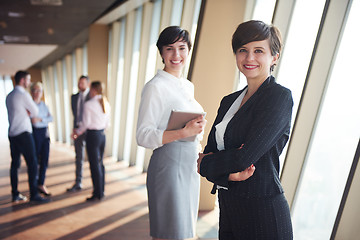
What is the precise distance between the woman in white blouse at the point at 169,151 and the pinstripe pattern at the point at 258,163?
571 mm

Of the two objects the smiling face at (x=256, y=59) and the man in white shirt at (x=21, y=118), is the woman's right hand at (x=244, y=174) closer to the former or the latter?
the smiling face at (x=256, y=59)

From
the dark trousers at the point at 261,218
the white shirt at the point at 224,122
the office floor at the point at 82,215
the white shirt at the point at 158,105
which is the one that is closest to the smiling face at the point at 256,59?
the white shirt at the point at 224,122

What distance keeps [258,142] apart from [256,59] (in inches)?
13.9

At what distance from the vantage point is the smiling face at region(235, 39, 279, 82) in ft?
4.19

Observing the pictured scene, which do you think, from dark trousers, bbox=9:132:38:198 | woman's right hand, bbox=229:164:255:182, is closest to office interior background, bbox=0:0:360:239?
woman's right hand, bbox=229:164:255:182

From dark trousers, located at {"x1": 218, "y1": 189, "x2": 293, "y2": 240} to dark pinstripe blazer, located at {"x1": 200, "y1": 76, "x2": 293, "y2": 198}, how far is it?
1.3 inches

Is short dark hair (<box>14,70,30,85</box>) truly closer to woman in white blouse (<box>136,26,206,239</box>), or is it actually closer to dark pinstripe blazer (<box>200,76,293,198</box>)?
woman in white blouse (<box>136,26,206,239</box>)

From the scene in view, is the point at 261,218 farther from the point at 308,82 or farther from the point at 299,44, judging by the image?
the point at 299,44

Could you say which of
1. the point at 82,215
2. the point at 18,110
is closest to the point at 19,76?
the point at 18,110

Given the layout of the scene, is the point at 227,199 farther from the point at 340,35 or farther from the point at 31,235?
the point at 31,235

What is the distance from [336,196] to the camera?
2.67m

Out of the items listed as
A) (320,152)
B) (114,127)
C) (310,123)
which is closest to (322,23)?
(310,123)

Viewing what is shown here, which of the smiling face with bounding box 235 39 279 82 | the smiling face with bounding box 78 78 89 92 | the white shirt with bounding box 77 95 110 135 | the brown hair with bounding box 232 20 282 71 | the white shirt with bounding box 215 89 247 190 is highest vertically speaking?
the brown hair with bounding box 232 20 282 71

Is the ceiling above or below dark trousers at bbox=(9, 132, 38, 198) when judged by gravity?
above
